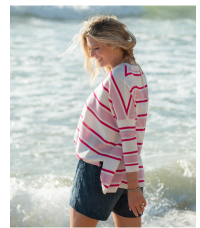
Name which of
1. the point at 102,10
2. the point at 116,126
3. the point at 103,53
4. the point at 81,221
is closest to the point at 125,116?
the point at 116,126

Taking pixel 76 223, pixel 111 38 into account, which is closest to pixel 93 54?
pixel 111 38

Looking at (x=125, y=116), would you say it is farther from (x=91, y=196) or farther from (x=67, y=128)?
(x=67, y=128)

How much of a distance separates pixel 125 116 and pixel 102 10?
51.4 ft

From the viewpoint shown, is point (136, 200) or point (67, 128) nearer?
point (136, 200)

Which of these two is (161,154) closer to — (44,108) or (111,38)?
(44,108)

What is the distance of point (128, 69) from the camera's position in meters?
1.53

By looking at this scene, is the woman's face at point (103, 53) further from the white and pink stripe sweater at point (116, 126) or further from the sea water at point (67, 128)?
the sea water at point (67, 128)

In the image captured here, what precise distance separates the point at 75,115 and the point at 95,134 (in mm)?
4273

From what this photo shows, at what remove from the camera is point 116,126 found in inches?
61.6

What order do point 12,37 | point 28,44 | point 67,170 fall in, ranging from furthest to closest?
point 12,37 < point 28,44 < point 67,170

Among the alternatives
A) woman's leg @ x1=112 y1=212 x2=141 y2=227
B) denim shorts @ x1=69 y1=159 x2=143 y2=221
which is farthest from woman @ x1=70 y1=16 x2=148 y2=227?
woman's leg @ x1=112 y1=212 x2=141 y2=227

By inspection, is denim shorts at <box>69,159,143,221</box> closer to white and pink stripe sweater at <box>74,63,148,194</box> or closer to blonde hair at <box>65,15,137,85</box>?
white and pink stripe sweater at <box>74,63,148,194</box>

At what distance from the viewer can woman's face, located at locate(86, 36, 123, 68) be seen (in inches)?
63.4

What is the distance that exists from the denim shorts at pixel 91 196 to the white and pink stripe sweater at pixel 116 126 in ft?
0.13
